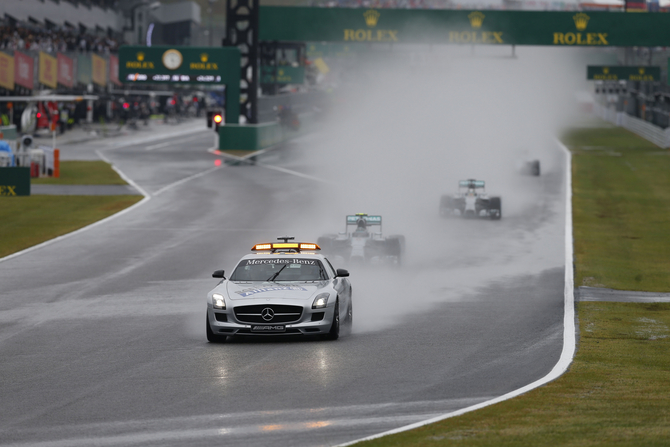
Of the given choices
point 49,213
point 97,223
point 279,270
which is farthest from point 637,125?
point 279,270

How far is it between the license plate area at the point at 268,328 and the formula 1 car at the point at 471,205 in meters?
18.5

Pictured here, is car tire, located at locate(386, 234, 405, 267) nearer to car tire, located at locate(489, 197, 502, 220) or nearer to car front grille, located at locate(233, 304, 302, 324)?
car front grille, located at locate(233, 304, 302, 324)

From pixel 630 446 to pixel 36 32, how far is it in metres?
74.9

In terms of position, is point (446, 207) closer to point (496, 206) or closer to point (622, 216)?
point (496, 206)

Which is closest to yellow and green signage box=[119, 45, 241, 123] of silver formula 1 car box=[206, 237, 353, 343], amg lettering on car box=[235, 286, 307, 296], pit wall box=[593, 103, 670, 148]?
pit wall box=[593, 103, 670, 148]

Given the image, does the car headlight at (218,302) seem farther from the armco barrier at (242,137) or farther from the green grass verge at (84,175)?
the armco barrier at (242,137)

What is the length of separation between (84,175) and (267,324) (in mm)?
32715

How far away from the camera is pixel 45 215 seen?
31125 mm

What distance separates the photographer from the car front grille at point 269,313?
13.1 meters

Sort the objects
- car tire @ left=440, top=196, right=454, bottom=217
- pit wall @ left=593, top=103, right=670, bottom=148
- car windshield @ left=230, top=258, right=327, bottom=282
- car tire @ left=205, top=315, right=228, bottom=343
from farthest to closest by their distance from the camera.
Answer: pit wall @ left=593, top=103, right=670, bottom=148 → car tire @ left=440, top=196, right=454, bottom=217 → car windshield @ left=230, top=258, right=327, bottom=282 → car tire @ left=205, top=315, right=228, bottom=343

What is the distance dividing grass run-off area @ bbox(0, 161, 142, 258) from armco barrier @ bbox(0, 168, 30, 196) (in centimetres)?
45

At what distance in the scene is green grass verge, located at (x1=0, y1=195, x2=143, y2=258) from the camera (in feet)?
86.3

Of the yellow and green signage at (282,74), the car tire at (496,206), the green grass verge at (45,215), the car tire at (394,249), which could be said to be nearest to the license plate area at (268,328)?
the car tire at (394,249)

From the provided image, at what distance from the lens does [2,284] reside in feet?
62.8
